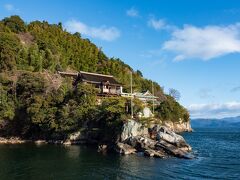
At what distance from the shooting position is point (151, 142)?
147 ft

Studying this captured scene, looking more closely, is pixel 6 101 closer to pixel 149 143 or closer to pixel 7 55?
pixel 7 55

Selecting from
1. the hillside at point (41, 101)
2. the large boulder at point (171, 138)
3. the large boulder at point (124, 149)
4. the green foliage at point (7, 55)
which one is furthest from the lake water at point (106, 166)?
the green foliage at point (7, 55)

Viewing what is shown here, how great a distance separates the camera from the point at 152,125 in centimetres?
4944

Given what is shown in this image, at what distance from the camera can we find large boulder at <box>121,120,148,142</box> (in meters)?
47.2

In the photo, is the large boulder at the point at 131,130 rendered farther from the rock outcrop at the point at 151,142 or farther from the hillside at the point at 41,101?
the hillside at the point at 41,101

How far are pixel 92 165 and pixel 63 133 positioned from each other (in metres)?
23.1

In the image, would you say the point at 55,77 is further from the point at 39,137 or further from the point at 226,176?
the point at 226,176

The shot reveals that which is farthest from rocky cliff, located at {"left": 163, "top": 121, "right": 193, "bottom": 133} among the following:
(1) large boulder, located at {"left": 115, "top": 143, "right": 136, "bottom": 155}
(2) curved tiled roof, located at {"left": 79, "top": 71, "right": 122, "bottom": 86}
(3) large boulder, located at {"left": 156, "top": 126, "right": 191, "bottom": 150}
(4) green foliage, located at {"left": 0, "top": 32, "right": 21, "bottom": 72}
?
(1) large boulder, located at {"left": 115, "top": 143, "right": 136, "bottom": 155}

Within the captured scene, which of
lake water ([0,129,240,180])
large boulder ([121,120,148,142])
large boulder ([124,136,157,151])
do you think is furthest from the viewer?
large boulder ([121,120,148,142])

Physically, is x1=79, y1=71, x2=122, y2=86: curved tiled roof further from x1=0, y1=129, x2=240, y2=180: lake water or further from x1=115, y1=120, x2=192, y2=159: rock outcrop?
x1=0, y1=129, x2=240, y2=180: lake water

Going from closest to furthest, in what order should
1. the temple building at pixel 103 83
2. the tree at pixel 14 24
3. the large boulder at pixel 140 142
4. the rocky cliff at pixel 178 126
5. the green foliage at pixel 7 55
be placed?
the large boulder at pixel 140 142 < the green foliage at pixel 7 55 < the temple building at pixel 103 83 < the rocky cliff at pixel 178 126 < the tree at pixel 14 24

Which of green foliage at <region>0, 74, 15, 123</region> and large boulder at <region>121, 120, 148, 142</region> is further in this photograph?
green foliage at <region>0, 74, 15, 123</region>

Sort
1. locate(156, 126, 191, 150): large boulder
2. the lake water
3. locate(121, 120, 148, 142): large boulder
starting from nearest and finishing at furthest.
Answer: the lake water
locate(156, 126, 191, 150): large boulder
locate(121, 120, 148, 142): large boulder

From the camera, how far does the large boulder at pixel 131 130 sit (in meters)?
47.2
